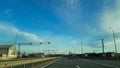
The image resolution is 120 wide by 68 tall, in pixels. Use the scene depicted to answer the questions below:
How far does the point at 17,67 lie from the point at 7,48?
125m

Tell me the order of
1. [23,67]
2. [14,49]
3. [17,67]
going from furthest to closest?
[14,49] < [23,67] < [17,67]

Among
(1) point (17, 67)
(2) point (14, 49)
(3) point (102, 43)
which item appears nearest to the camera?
(1) point (17, 67)

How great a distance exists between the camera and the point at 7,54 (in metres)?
140

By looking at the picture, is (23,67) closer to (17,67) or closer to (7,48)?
(17,67)

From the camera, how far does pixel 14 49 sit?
510ft

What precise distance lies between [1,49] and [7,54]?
8.18 metres

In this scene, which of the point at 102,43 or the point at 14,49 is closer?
the point at 102,43

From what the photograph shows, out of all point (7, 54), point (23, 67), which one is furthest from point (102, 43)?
point (23, 67)

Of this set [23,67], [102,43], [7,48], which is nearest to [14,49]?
[7,48]

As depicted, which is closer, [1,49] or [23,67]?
[23,67]

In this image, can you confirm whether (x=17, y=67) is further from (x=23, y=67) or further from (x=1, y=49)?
(x=1, y=49)

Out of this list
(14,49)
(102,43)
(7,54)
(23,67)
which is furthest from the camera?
(14,49)

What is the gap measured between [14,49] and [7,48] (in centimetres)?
1211

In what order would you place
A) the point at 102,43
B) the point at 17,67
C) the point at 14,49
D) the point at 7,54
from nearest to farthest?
the point at 17,67 → the point at 102,43 → the point at 7,54 → the point at 14,49
